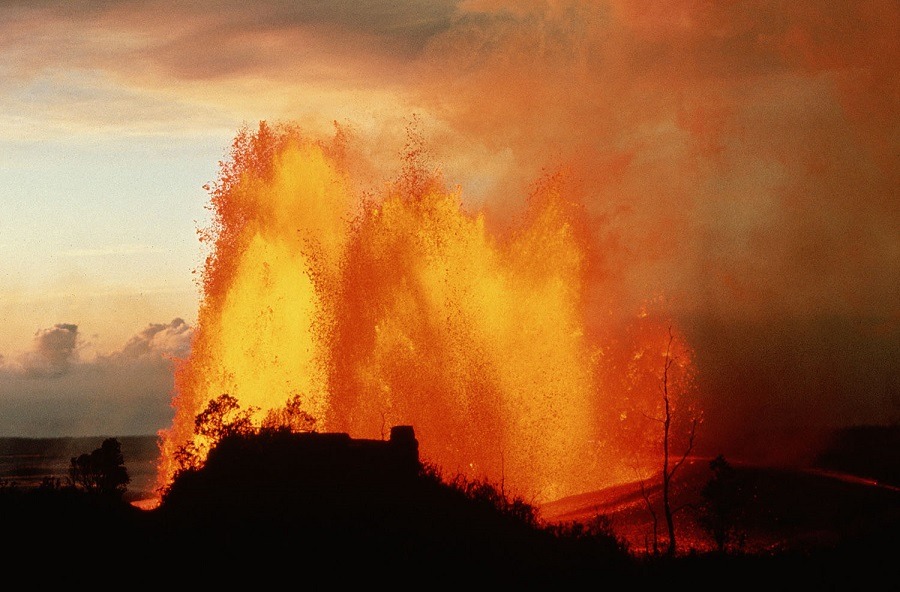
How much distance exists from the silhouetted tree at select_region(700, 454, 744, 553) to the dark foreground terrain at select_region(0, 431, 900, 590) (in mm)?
1515

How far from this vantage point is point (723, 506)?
45531 millimetres

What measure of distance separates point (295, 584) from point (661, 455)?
4460 cm

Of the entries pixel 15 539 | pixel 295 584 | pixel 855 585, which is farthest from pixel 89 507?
pixel 855 585

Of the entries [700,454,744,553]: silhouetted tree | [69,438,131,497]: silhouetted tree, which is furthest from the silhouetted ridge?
[700,454,744,553]: silhouetted tree

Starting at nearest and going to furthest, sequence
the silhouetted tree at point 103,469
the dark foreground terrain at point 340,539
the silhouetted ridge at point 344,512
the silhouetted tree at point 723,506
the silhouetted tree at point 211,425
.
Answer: the dark foreground terrain at point 340,539 → the silhouetted ridge at point 344,512 → the silhouetted tree at point 211,425 → the silhouetted tree at point 723,506 → the silhouetted tree at point 103,469

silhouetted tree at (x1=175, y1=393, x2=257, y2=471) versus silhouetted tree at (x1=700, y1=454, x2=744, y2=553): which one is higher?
silhouetted tree at (x1=175, y1=393, x2=257, y2=471)

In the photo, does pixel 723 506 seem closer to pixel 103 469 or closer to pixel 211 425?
pixel 211 425

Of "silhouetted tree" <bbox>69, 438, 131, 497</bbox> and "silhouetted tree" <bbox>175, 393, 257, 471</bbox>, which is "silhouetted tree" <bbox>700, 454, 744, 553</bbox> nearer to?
"silhouetted tree" <bbox>175, 393, 257, 471</bbox>

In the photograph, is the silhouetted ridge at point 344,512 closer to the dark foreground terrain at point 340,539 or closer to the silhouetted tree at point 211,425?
the dark foreground terrain at point 340,539

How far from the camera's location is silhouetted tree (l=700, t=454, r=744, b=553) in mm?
45562

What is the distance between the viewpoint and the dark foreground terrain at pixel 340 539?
24.7 meters

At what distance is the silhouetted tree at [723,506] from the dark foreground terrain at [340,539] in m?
1.52

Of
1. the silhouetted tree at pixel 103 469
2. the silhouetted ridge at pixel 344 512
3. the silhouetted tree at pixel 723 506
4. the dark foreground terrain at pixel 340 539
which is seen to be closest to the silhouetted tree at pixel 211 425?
the silhouetted tree at pixel 103 469

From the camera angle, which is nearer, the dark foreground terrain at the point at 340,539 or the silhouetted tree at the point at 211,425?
Answer: the dark foreground terrain at the point at 340,539
